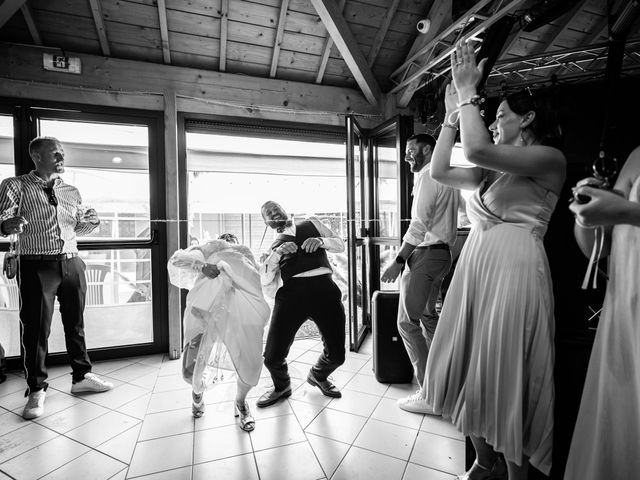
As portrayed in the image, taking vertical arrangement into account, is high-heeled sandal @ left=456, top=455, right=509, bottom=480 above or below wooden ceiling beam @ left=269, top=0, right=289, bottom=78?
below

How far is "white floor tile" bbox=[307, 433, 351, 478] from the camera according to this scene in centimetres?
172

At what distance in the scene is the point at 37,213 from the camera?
245 centimetres

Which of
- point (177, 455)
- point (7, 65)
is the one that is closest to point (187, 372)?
point (177, 455)

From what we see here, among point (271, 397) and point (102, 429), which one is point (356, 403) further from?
point (102, 429)

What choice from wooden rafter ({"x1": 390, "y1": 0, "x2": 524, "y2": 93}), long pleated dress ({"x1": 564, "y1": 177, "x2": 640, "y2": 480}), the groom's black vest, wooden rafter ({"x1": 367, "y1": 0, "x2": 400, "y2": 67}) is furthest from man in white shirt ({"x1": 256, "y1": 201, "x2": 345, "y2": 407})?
wooden rafter ({"x1": 367, "y1": 0, "x2": 400, "y2": 67})

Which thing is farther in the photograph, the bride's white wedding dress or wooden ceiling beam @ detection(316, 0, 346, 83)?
wooden ceiling beam @ detection(316, 0, 346, 83)

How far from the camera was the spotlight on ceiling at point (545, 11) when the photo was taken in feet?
7.48

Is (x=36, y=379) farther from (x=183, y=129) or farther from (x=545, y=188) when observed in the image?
(x=545, y=188)

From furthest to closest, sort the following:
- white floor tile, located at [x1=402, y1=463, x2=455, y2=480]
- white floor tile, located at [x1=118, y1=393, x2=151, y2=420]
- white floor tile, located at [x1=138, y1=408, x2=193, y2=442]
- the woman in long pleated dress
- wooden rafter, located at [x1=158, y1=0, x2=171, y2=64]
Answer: wooden rafter, located at [x1=158, y1=0, x2=171, y2=64] → white floor tile, located at [x1=118, y1=393, x2=151, y2=420] → white floor tile, located at [x1=138, y1=408, x2=193, y2=442] → white floor tile, located at [x1=402, y1=463, x2=455, y2=480] → the woman in long pleated dress

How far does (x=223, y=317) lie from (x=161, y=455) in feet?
2.52

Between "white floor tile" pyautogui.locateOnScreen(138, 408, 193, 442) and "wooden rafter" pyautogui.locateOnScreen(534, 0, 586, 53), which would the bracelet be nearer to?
"white floor tile" pyautogui.locateOnScreen(138, 408, 193, 442)

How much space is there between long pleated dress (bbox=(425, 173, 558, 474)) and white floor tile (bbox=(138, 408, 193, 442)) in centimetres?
166

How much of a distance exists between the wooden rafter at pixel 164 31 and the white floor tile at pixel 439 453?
370 centimetres

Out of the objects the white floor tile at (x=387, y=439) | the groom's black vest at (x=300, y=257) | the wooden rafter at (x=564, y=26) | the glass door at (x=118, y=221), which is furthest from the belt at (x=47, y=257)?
the wooden rafter at (x=564, y=26)
